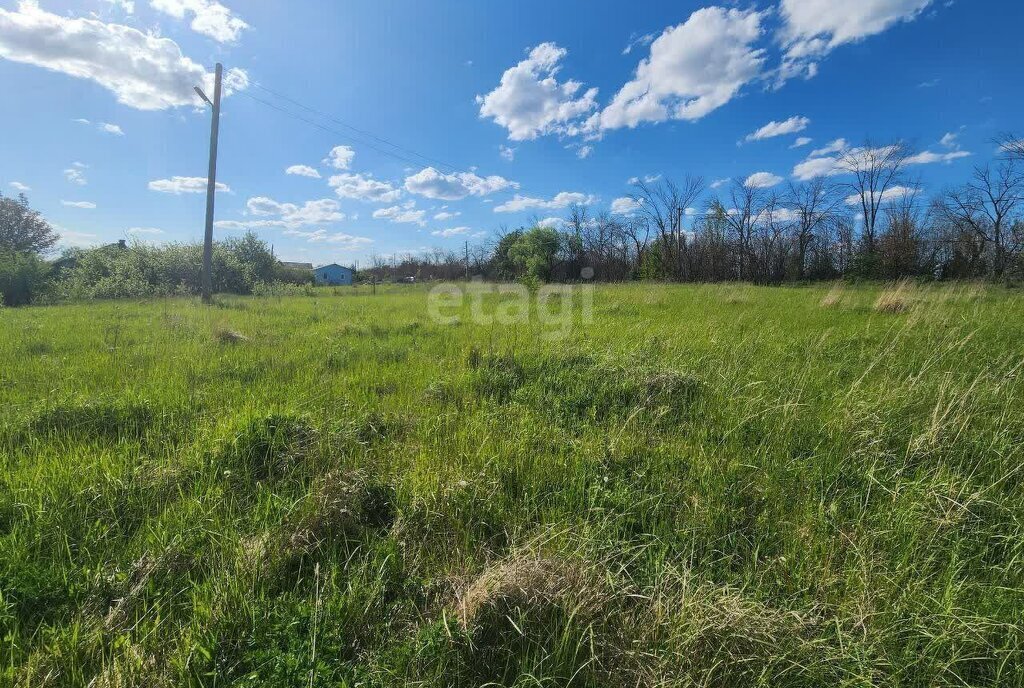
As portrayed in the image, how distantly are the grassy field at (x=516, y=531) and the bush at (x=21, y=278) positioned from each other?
71.8 feet

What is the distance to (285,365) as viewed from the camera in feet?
16.8

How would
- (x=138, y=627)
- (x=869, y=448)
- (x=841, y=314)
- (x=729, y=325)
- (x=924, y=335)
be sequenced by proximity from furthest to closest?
(x=841, y=314), (x=729, y=325), (x=924, y=335), (x=869, y=448), (x=138, y=627)

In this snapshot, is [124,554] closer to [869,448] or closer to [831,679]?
[831,679]

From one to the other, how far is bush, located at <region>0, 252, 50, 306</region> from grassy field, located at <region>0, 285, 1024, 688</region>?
861 inches

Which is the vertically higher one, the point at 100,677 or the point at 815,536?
the point at 815,536

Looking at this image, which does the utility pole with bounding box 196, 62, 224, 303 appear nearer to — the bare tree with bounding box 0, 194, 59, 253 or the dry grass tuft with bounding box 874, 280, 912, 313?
the dry grass tuft with bounding box 874, 280, 912, 313

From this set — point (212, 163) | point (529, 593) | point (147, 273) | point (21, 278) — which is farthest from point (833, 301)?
point (21, 278)

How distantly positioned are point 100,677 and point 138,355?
5.66 meters

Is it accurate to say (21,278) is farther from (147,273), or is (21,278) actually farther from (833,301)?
(833,301)

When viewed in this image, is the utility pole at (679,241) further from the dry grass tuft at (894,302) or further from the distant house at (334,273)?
the distant house at (334,273)

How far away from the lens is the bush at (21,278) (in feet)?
59.0

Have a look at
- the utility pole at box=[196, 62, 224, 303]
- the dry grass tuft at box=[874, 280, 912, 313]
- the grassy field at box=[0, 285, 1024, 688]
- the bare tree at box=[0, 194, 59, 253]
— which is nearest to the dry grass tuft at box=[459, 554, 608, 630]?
the grassy field at box=[0, 285, 1024, 688]

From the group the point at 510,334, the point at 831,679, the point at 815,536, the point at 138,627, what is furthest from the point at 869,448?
the point at 510,334

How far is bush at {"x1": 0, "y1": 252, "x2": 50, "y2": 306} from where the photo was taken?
18.0 metres
